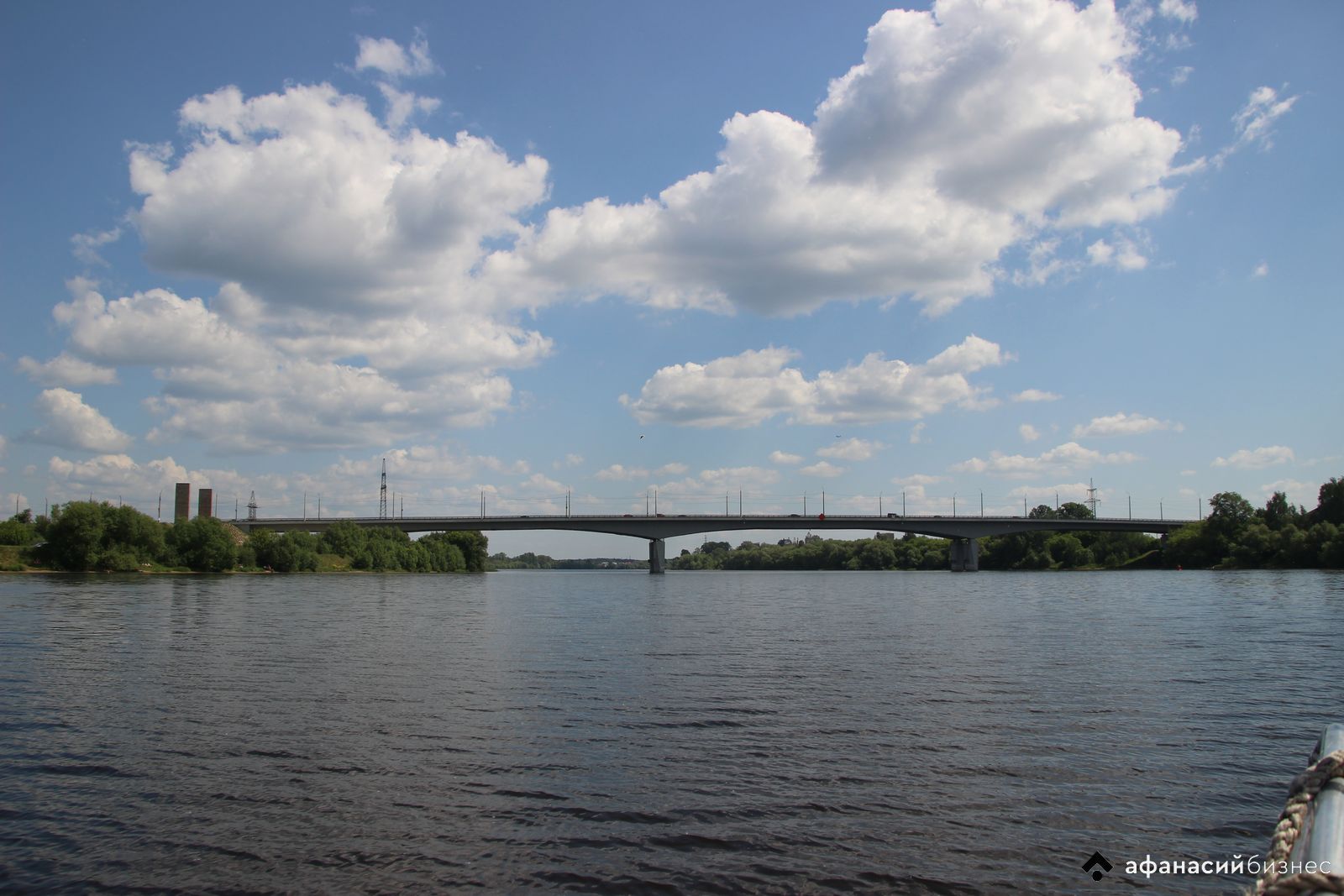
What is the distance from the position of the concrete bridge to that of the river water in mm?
122078

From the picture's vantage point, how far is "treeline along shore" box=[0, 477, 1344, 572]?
377 ft

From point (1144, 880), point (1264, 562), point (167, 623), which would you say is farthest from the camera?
point (1264, 562)

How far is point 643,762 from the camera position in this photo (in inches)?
625

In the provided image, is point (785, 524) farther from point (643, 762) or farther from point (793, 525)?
point (643, 762)

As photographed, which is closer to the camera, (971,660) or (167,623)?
(971,660)

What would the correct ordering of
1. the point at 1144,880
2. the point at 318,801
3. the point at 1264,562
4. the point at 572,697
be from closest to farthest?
1. the point at 1144,880
2. the point at 318,801
3. the point at 572,697
4. the point at 1264,562

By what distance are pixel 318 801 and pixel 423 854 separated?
3.10 m

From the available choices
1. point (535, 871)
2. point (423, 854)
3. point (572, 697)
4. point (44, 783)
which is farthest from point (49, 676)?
point (535, 871)

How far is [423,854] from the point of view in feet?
37.6

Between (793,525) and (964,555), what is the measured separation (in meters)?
34.5

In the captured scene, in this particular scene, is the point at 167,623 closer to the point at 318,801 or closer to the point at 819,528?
the point at 318,801

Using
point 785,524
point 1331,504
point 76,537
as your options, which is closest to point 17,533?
point 76,537

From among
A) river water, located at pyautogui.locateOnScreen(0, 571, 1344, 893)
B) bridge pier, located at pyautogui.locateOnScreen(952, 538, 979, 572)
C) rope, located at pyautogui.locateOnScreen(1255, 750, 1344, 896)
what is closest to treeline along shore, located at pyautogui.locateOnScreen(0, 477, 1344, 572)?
bridge pier, located at pyautogui.locateOnScreen(952, 538, 979, 572)

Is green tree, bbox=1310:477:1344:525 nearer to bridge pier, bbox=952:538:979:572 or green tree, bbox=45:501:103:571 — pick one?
bridge pier, bbox=952:538:979:572
